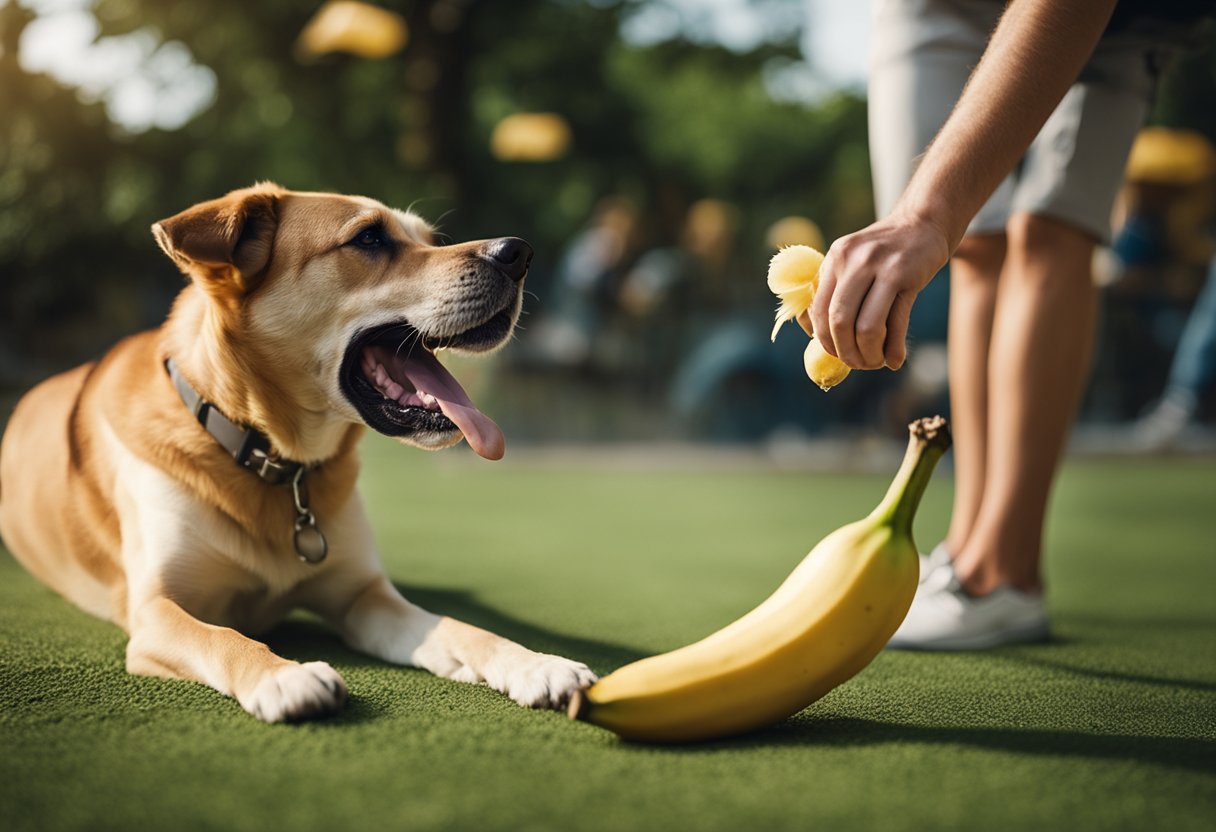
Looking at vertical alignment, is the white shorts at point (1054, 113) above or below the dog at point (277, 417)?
above

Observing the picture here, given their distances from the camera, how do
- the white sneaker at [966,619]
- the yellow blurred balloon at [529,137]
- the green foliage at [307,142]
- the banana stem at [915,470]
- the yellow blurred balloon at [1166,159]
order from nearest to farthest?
1. the banana stem at [915,470]
2. the white sneaker at [966,619]
3. the yellow blurred balloon at [1166,159]
4. the green foliage at [307,142]
5. the yellow blurred balloon at [529,137]

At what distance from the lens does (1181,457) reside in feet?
29.3

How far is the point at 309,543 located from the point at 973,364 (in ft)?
5.44

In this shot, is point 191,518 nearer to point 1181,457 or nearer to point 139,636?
point 139,636

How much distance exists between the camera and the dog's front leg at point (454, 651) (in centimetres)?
179

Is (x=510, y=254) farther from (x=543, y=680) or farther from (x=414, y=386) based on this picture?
(x=543, y=680)

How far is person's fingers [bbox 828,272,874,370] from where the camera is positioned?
4.84ft

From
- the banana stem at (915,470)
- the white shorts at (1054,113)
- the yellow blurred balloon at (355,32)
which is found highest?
the yellow blurred balloon at (355,32)

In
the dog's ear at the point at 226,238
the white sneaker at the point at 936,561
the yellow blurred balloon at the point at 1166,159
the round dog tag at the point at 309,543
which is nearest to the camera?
the dog's ear at the point at 226,238

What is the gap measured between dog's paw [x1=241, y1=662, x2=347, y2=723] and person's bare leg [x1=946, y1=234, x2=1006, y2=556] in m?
1.60

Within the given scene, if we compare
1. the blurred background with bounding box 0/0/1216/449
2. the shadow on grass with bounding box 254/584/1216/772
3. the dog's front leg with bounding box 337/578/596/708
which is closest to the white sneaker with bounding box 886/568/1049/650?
the shadow on grass with bounding box 254/584/1216/772

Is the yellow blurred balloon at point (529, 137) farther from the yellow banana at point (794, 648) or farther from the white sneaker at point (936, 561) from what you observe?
the yellow banana at point (794, 648)

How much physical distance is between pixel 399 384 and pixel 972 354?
4.65 feet

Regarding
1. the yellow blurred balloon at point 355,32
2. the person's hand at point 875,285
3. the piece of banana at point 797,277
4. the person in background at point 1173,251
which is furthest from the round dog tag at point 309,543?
the yellow blurred balloon at point 355,32
